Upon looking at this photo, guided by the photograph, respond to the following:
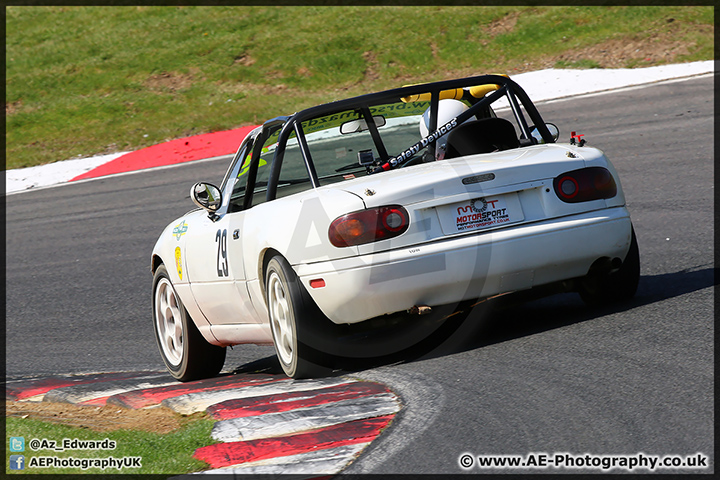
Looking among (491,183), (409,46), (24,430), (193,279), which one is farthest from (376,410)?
(409,46)

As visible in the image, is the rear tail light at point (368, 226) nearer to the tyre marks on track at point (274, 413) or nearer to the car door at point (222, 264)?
the tyre marks on track at point (274, 413)

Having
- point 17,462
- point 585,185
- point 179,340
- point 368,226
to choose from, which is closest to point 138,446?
point 17,462

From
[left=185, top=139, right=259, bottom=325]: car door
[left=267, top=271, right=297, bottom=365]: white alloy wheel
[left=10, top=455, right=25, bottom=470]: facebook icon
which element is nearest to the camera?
[left=10, top=455, right=25, bottom=470]: facebook icon

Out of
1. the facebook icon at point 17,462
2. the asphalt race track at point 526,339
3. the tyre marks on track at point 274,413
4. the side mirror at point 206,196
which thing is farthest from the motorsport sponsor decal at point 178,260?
the facebook icon at point 17,462

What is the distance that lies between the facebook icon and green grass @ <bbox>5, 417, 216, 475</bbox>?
0.02 m

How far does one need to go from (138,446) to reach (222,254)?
1908 millimetres

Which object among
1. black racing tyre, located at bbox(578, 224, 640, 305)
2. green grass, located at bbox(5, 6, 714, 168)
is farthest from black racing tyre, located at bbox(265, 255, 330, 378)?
green grass, located at bbox(5, 6, 714, 168)

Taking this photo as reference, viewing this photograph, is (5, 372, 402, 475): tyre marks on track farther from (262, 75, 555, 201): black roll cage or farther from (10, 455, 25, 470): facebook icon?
(262, 75, 555, 201): black roll cage

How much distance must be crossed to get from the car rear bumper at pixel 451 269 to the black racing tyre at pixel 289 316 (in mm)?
66

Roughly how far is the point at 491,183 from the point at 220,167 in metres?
13.2

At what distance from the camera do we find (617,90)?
63.2 ft

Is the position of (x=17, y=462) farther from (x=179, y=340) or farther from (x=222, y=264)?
(x=179, y=340)

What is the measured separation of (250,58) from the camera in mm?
29812

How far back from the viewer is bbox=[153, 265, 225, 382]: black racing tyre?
653 cm
